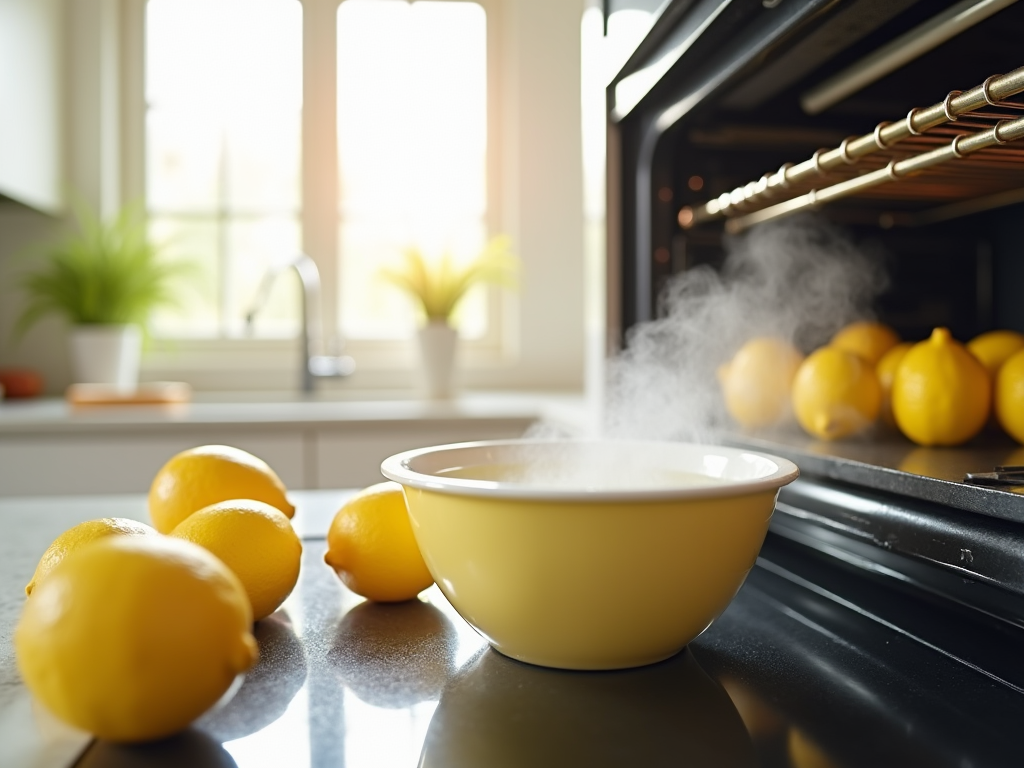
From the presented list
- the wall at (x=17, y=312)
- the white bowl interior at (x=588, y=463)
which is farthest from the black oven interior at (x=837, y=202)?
the wall at (x=17, y=312)

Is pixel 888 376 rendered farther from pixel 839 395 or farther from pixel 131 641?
pixel 131 641

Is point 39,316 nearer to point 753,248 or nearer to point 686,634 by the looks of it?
point 753,248

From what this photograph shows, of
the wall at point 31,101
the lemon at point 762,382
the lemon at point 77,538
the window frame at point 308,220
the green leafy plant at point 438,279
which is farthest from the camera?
the window frame at point 308,220

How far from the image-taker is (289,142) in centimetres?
277

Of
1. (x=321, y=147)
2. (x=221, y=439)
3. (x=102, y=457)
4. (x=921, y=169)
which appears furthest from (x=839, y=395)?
(x=321, y=147)

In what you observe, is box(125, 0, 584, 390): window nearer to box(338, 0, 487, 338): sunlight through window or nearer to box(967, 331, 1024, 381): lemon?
box(338, 0, 487, 338): sunlight through window

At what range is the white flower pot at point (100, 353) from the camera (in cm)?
242

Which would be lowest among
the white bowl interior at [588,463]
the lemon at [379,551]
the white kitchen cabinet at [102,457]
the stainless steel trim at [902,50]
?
the white kitchen cabinet at [102,457]

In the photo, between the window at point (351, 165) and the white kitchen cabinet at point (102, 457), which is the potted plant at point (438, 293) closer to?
the window at point (351, 165)

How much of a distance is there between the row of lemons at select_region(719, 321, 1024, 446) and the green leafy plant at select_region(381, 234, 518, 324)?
5.33 feet

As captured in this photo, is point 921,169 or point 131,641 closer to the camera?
point 131,641

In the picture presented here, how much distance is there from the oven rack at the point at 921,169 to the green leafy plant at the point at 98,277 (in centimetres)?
196

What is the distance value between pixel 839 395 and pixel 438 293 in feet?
6.01

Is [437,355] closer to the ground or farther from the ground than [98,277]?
closer to the ground
